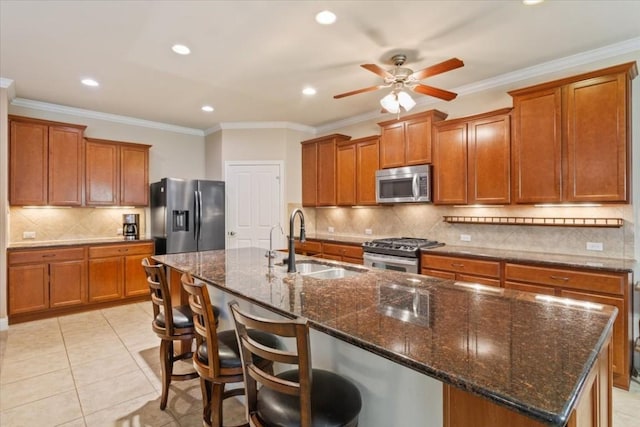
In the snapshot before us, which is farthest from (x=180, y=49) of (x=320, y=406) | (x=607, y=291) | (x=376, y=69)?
(x=607, y=291)

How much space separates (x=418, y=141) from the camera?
405 centimetres

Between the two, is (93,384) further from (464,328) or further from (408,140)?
(408,140)

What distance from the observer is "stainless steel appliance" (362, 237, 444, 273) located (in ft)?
12.0

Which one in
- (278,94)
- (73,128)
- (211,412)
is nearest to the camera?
(211,412)

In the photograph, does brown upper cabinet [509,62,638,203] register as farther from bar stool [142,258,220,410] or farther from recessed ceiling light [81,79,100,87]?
recessed ceiling light [81,79,100,87]

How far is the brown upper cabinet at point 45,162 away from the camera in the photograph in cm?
404

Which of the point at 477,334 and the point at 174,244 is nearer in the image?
the point at 477,334

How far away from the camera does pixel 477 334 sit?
1.10 metres

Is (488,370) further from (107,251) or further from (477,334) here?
(107,251)

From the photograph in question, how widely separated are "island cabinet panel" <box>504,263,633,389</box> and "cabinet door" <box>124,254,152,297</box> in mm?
4906

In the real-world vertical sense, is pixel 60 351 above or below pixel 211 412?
below

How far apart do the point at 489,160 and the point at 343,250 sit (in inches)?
84.8

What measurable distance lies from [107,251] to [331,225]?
3374 mm

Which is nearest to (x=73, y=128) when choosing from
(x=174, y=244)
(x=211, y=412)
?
(x=174, y=244)
